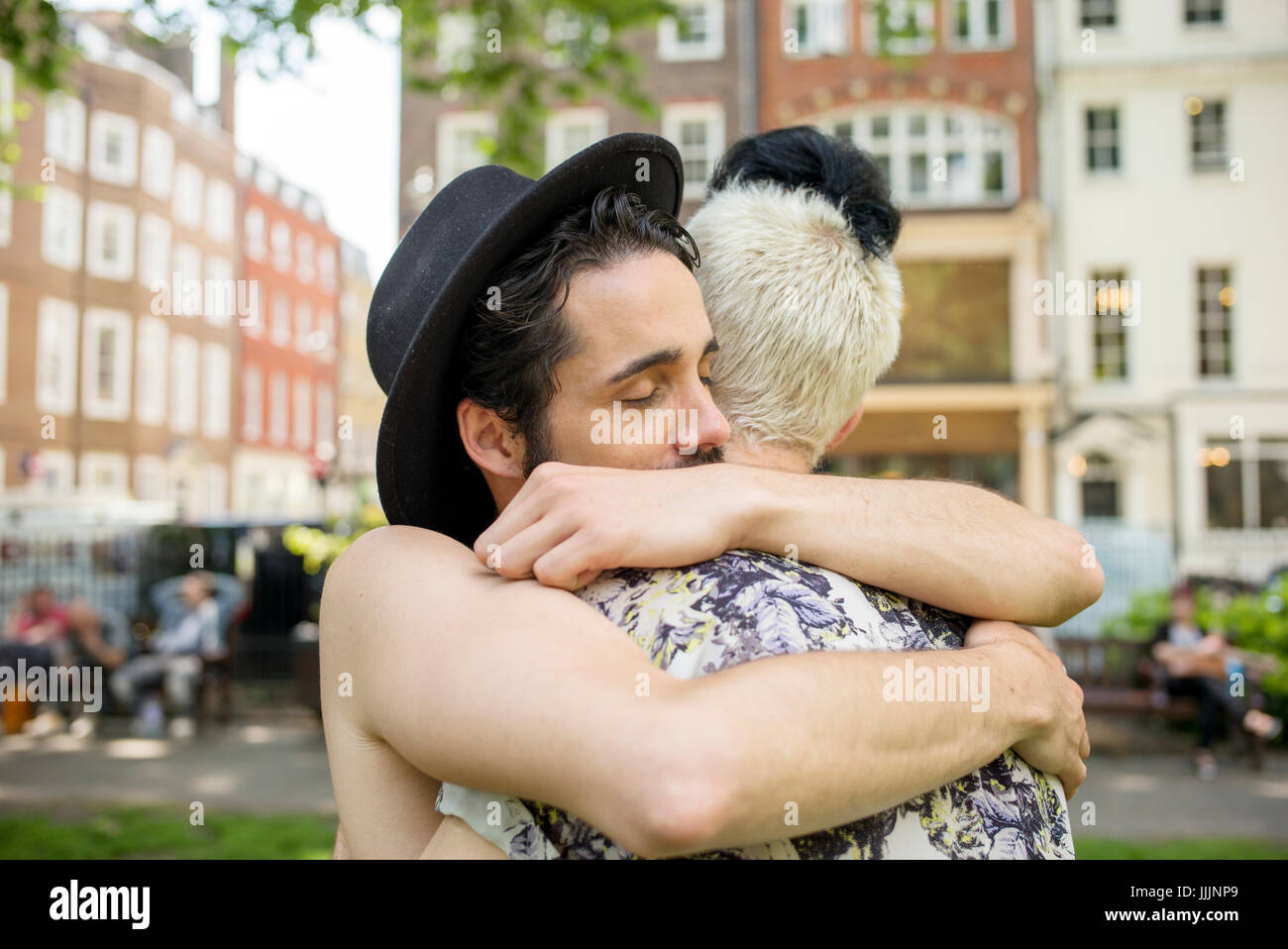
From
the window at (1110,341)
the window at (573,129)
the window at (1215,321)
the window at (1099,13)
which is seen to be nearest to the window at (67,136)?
the window at (573,129)

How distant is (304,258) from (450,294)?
4511cm

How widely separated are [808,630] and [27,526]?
14.2m

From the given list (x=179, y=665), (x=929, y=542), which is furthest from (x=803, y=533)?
(x=179, y=665)

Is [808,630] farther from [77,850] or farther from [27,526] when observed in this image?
[27,526]

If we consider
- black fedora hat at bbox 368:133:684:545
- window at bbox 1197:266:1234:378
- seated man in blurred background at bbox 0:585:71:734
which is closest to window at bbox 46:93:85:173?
seated man in blurred background at bbox 0:585:71:734

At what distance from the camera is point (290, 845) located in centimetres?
628

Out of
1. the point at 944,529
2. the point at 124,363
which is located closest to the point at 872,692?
the point at 944,529

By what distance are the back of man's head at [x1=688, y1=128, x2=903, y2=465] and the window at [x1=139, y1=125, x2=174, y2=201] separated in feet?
113

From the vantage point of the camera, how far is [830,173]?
2.11m

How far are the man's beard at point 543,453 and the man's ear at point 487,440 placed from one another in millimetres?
40

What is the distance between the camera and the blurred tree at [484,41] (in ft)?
20.3

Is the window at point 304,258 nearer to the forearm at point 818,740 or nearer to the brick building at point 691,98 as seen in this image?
the brick building at point 691,98

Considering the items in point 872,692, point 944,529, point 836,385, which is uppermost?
point 836,385

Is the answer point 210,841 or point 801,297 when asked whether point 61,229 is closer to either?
point 210,841
